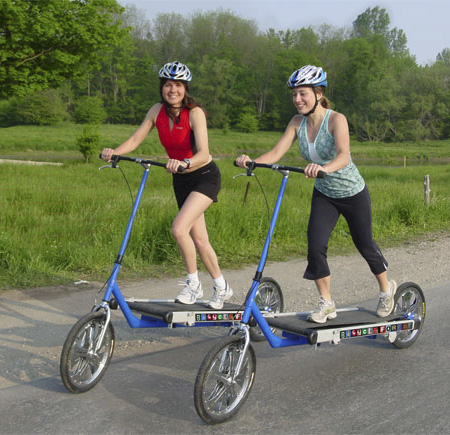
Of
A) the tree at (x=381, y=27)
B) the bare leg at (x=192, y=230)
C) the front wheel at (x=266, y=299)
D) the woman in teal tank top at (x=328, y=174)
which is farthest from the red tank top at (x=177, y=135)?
the tree at (x=381, y=27)

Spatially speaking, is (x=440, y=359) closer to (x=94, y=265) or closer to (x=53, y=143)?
(x=94, y=265)

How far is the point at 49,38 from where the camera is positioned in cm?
2709

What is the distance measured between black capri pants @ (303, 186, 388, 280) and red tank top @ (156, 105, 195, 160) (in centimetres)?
105

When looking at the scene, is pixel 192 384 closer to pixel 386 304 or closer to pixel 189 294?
pixel 189 294

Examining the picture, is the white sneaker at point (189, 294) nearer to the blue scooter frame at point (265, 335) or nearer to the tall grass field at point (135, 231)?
the blue scooter frame at point (265, 335)

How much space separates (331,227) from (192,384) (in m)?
1.51

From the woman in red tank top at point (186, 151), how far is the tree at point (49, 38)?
2186 centimetres

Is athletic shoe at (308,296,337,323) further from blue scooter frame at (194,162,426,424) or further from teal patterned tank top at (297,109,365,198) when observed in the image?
teal patterned tank top at (297,109,365,198)

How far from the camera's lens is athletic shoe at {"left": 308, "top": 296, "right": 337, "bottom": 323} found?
184 inches

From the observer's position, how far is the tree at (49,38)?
83.9 feet

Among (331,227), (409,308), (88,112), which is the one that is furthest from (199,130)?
(88,112)

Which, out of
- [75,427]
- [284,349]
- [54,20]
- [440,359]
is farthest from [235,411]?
[54,20]

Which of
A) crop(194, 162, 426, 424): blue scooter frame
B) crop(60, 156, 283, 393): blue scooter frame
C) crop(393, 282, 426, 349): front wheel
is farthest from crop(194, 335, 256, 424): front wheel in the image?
crop(393, 282, 426, 349): front wheel

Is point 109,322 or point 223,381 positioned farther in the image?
point 109,322
